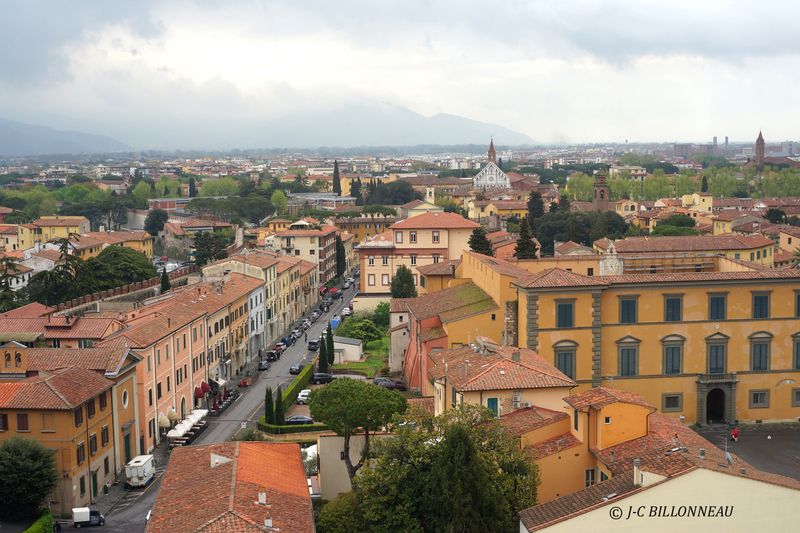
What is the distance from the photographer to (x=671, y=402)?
38.0 m

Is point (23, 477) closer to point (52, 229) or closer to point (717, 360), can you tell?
point (717, 360)

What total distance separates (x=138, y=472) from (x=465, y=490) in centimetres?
1624

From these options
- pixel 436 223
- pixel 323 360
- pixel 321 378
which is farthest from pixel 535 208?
pixel 321 378

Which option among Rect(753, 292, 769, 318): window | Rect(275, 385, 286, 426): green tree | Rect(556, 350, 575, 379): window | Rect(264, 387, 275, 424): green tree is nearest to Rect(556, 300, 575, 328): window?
Rect(556, 350, 575, 379): window

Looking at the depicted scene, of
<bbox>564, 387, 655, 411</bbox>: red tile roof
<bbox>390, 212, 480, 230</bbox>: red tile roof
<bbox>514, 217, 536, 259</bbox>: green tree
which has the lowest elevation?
<bbox>564, 387, 655, 411</bbox>: red tile roof

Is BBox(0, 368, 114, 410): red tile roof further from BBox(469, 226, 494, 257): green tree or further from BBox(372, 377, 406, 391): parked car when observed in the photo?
BBox(469, 226, 494, 257): green tree

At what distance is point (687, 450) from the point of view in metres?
22.7

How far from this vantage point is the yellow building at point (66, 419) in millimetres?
30641

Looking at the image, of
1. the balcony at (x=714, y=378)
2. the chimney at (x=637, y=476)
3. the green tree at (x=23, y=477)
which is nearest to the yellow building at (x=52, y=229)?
the green tree at (x=23, y=477)

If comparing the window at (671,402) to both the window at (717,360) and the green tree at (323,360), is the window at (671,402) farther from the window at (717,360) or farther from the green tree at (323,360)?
the green tree at (323,360)

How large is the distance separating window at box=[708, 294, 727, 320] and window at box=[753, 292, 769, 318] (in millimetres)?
1222

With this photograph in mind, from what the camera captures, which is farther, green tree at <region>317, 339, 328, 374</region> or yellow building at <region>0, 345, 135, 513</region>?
green tree at <region>317, 339, 328, 374</region>

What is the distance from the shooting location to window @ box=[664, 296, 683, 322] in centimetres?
3734

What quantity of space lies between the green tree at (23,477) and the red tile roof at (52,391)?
154cm
